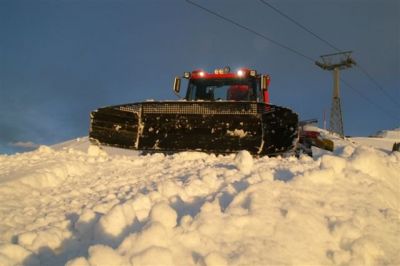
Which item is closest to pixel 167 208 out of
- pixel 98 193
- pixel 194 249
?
pixel 194 249

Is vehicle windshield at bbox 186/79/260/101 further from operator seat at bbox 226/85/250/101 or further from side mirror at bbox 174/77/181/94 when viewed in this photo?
side mirror at bbox 174/77/181/94

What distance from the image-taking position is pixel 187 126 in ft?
25.3

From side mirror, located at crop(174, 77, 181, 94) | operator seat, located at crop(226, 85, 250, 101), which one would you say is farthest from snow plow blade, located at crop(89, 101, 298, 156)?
side mirror, located at crop(174, 77, 181, 94)

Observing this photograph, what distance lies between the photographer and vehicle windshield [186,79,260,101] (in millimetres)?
9117

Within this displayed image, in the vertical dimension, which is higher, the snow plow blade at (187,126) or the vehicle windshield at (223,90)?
the vehicle windshield at (223,90)

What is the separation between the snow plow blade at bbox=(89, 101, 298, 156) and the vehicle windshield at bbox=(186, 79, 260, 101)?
1638 mm

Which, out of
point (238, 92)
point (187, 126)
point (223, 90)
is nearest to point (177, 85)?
point (223, 90)

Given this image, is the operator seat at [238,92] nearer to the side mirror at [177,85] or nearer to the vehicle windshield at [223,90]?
the vehicle windshield at [223,90]

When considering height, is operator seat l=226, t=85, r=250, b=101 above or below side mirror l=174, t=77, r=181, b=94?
below

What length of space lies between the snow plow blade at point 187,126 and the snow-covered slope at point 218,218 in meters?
2.72

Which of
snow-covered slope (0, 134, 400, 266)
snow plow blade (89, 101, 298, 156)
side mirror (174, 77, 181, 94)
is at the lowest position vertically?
snow-covered slope (0, 134, 400, 266)

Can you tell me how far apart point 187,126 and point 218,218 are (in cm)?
506

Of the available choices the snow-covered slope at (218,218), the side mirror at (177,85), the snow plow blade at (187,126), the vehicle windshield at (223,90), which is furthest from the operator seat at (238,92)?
the snow-covered slope at (218,218)

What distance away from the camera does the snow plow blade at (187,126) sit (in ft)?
24.0
